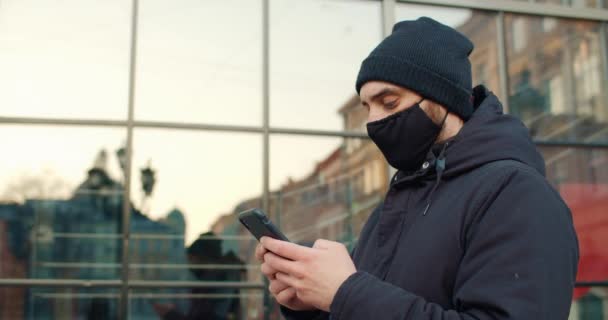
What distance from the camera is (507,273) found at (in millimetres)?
1346

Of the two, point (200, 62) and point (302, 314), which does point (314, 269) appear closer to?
point (302, 314)

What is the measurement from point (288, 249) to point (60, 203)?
433 cm

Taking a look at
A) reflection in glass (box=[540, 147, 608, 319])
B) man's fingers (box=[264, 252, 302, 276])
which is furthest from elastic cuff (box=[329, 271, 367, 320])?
reflection in glass (box=[540, 147, 608, 319])

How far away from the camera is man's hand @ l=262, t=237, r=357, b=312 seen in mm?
1469

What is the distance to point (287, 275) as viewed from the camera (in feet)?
5.10

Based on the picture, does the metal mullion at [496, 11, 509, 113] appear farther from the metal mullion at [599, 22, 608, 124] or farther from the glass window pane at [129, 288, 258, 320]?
the glass window pane at [129, 288, 258, 320]

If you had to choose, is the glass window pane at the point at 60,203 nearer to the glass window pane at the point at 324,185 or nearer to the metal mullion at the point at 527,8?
Result: the glass window pane at the point at 324,185

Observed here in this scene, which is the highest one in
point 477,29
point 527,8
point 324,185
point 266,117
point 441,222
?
point 527,8

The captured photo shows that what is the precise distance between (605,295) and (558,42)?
243cm

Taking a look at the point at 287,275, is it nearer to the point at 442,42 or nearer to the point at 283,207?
the point at 442,42

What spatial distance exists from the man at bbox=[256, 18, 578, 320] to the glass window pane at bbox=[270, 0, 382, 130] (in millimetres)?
4069

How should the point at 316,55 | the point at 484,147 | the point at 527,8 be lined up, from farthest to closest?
the point at 527,8 < the point at 316,55 < the point at 484,147

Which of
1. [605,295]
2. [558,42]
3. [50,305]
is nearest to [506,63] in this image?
[558,42]

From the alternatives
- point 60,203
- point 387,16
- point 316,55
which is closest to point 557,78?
point 387,16
